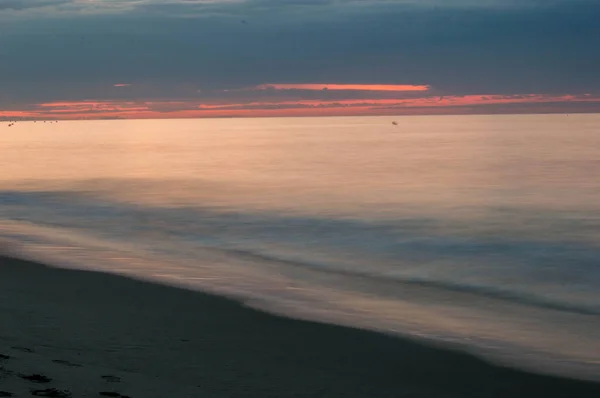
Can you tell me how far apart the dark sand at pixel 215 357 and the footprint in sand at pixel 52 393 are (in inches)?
4.8

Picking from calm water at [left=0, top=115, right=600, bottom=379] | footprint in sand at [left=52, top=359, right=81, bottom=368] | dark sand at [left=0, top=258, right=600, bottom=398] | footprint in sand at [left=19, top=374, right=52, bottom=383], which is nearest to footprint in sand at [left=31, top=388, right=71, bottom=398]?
dark sand at [left=0, top=258, right=600, bottom=398]

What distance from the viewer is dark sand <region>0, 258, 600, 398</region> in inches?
408

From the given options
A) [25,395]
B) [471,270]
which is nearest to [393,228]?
[471,270]

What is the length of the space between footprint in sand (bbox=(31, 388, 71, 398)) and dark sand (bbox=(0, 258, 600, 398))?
0.40 ft

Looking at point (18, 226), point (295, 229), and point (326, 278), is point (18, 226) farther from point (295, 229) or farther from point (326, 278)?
point (326, 278)

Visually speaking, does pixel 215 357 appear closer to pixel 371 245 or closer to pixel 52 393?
pixel 52 393

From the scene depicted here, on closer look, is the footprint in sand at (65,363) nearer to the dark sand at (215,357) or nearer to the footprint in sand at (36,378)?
the dark sand at (215,357)

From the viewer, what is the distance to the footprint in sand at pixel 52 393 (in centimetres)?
907

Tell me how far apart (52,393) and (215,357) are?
128 inches

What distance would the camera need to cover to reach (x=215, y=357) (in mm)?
12000

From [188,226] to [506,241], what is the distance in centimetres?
1359

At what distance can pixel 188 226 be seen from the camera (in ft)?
112

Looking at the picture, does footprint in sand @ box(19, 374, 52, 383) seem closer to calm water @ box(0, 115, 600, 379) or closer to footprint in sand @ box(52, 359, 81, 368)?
footprint in sand @ box(52, 359, 81, 368)

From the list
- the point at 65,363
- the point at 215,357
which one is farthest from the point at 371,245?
the point at 65,363
